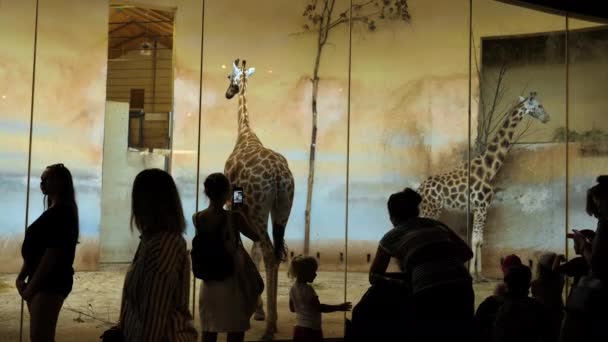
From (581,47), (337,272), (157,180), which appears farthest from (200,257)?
(581,47)

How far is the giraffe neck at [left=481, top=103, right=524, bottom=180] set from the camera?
22.8 feet

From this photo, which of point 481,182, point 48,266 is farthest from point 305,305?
point 481,182

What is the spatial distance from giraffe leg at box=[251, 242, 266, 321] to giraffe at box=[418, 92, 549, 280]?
72.6 inches

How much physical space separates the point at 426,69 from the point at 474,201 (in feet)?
4.51

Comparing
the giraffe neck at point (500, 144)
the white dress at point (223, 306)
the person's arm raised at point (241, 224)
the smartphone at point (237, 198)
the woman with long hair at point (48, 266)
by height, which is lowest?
the white dress at point (223, 306)

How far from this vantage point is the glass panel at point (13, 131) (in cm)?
506

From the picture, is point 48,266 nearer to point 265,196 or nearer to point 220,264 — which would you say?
point 220,264

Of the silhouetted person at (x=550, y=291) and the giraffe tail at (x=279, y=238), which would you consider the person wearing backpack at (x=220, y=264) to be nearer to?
the giraffe tail at (x=279, y=238)

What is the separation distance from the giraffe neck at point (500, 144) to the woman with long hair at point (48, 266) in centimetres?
468

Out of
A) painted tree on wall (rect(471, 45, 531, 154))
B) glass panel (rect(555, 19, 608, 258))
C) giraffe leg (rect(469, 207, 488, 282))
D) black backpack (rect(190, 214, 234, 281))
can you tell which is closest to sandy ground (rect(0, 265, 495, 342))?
giraffe leg (rect(469, 207, 488, 282))

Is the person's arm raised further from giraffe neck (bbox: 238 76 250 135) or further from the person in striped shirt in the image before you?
giraffe neck (bbox: 238 76 250 135)

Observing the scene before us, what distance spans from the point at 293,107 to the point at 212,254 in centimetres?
289

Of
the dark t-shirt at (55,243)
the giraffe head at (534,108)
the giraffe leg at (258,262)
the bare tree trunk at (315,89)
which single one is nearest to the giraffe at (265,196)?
the giraffe leg at (258,262)

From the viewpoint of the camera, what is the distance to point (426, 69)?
673 cm
